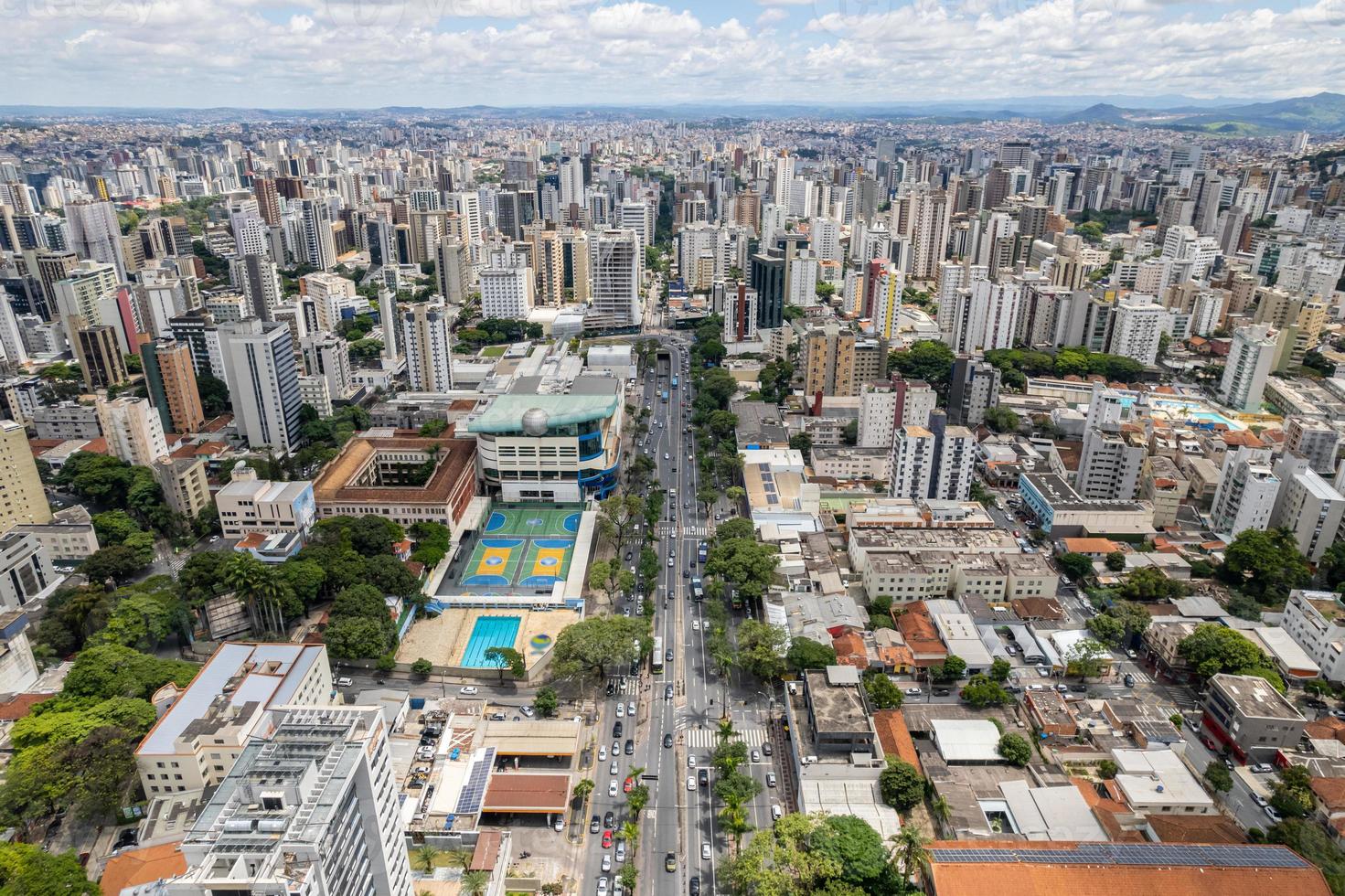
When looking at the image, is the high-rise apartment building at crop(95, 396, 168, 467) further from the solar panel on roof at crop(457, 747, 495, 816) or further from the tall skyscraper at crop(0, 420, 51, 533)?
the solar panel on roof at crop(457, 747, 495, 816)

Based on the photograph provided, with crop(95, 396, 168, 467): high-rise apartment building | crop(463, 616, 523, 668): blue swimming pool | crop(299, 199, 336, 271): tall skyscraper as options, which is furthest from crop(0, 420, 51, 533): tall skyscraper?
crop(299, 199, 336, 271): tall skyscraper

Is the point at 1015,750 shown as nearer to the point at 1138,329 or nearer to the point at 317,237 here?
the point at 1138,329

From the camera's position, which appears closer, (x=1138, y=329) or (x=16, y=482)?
(x=16, y=482)

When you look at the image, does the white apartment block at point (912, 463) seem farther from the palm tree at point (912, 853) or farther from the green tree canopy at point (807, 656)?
the palm tree at point (912, 853)

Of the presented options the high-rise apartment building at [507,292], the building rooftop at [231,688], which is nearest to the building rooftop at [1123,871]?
the building rooftop at [231,688]

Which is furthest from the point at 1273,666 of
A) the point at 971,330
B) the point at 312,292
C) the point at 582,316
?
the point at 312,292

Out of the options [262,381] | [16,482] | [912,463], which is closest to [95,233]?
[262,381]

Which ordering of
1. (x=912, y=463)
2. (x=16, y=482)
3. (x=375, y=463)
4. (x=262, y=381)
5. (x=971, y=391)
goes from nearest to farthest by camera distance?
1. (x=16, y=482)
2. (x=912, y=463)
3. (x=375, y=463)
4. (x=262, y=381)
5. (x=971, y=391)
